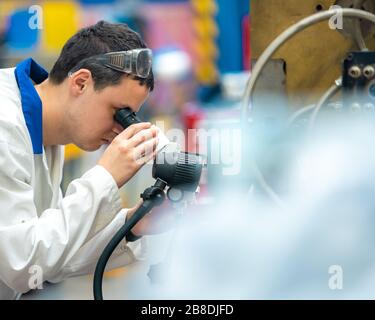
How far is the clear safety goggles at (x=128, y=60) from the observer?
1603 mm

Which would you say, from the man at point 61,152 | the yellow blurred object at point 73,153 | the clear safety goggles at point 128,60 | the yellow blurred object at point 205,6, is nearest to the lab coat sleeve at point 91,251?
the man at point 61,152

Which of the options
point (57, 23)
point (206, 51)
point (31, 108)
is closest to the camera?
point (31, 108)

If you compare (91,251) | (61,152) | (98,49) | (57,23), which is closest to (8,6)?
(57,23)

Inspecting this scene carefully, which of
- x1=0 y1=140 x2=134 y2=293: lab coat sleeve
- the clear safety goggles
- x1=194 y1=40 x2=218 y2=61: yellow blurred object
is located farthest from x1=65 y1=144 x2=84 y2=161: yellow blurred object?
x1=0 y1=140 x2=134 y2=293: lab coat sleeve

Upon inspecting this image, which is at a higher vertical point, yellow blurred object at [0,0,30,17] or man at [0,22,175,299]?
yellow blurred object at [0,0,30,17]

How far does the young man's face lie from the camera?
161 cm

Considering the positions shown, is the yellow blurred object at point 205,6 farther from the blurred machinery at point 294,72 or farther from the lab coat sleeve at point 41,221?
the lab coat sleeve at point 41,221

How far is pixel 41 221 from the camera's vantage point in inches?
57.3

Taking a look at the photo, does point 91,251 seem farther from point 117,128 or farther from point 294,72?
point 294,72

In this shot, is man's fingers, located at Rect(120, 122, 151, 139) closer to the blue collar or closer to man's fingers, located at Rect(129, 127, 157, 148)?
man's fingers, located at Rect(129, 127, 157, 148)

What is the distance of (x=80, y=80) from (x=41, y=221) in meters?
0.35

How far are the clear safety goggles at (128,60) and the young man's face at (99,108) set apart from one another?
0.9 inches

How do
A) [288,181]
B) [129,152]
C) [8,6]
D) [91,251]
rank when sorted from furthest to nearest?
[8,6] → [91,251] → [129,152] → [288,181]

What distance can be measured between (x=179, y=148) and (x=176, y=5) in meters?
2.80
